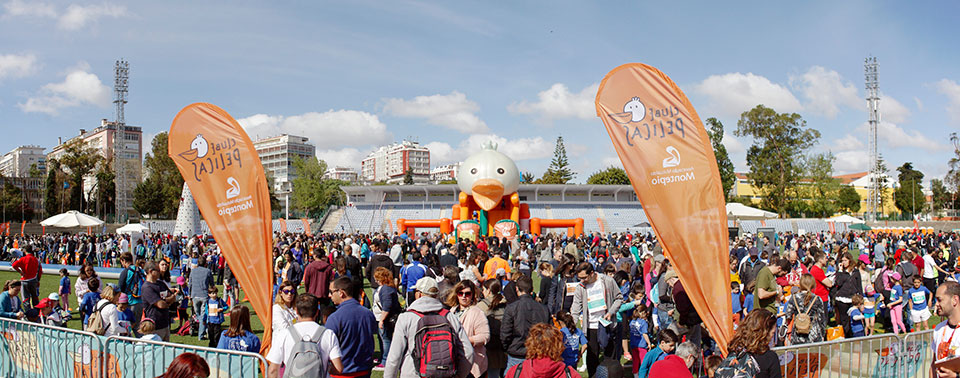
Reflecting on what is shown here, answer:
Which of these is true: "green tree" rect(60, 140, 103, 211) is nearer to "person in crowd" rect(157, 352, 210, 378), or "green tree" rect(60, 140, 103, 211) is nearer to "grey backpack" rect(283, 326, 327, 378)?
"grey backpack" rect(283, 326, 327, 378)

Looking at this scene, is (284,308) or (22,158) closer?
(284,308)

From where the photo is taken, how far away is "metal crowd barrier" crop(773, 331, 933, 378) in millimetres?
4703

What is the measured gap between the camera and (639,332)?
6.75 metres

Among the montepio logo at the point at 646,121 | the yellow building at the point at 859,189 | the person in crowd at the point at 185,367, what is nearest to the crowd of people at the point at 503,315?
the person in crowd at the point at 185,367

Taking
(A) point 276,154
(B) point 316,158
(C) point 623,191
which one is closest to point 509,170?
(C) point 623,191

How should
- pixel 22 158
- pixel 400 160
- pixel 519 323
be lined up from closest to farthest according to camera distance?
pixel 519 323 < pixel 22 158 < pixel 400 160

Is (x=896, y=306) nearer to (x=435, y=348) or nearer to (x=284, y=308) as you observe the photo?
(x=435, y=348)

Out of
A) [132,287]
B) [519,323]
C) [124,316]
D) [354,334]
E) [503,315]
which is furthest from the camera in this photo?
[132,287]

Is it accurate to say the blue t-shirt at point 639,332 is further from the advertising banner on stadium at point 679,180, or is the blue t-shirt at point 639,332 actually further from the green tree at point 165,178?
the green tree at point 165,178

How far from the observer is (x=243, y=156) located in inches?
237

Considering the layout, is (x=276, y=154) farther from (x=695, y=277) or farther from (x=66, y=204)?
(x=695, y=277)

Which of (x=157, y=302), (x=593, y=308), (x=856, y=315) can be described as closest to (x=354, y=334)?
(x=593, y=308)

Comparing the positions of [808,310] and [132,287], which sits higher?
[132,287]

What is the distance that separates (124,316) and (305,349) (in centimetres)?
354
